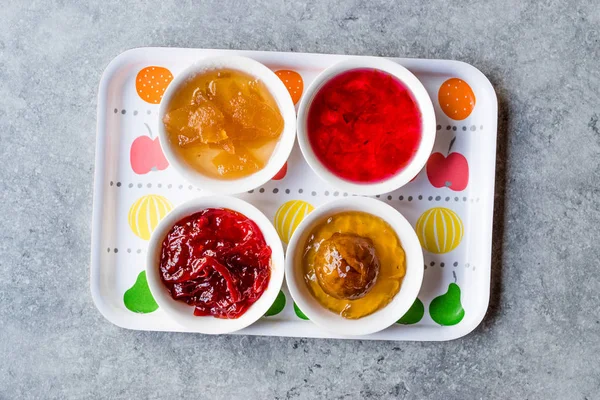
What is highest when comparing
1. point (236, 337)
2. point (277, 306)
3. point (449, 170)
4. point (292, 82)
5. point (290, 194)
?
point (292, 82)

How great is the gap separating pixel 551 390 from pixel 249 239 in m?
0.96

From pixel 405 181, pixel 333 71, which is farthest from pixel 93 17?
pixel 405 181

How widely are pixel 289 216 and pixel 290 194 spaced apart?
6 cm

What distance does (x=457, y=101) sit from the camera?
1.53m

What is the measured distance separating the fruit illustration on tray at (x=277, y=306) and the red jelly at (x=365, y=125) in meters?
0.37

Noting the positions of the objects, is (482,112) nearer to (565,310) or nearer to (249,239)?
(565,310)

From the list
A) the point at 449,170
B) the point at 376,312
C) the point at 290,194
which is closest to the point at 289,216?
the point at 290,194

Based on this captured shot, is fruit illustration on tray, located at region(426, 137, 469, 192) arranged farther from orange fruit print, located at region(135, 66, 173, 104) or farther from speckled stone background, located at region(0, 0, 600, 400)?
orange fruit print, located at region(135, 66, 173, 104)

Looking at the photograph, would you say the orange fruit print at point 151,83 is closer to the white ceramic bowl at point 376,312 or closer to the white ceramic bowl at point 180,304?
the white ceramic bowl at point 180,304

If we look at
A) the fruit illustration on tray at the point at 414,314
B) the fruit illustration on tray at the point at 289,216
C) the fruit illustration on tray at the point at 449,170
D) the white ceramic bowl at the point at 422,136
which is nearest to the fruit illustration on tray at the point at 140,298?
the fruit illustration on tray at the point at 289,216

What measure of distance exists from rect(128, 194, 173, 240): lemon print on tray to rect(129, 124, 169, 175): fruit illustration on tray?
0.08 metres

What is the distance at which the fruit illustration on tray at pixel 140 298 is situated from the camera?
1516 millimetres

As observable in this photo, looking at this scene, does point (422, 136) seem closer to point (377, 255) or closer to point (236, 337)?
point (377, 255)

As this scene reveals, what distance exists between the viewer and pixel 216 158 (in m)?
1.46
